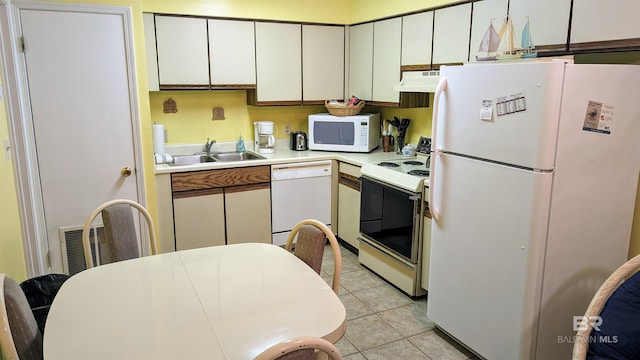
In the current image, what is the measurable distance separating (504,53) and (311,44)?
2.14 m

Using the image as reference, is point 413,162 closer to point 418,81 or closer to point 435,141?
point 418,81

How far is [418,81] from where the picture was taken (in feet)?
11.0

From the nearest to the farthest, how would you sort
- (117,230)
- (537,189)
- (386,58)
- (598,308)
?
(598,308)
(537,189)
(117,230)
(386,58)

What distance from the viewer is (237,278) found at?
1835 mm

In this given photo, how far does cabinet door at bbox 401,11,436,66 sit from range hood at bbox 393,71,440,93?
0.28 feet

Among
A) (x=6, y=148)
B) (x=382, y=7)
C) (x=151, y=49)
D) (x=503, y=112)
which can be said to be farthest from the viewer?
(x=382, y=7)

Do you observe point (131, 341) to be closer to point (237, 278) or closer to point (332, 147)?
point (237, 278)

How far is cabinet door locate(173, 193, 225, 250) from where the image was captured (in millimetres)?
3523

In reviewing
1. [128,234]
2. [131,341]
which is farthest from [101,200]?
[131,341]

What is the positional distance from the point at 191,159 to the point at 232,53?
40.1 inches

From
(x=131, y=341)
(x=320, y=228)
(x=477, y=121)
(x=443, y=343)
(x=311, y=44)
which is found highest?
(x=311, y=44)

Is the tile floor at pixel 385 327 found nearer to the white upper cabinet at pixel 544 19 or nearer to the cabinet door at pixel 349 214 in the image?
the cabinet door at pixel 349 214

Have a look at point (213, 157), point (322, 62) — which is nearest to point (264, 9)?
point (322, 62)

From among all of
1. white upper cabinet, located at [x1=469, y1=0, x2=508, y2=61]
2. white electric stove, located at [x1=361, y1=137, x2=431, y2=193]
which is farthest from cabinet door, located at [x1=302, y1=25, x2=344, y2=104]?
white upper cabinet, located at [x1=469, y1=0, x2=508, y2=61]
